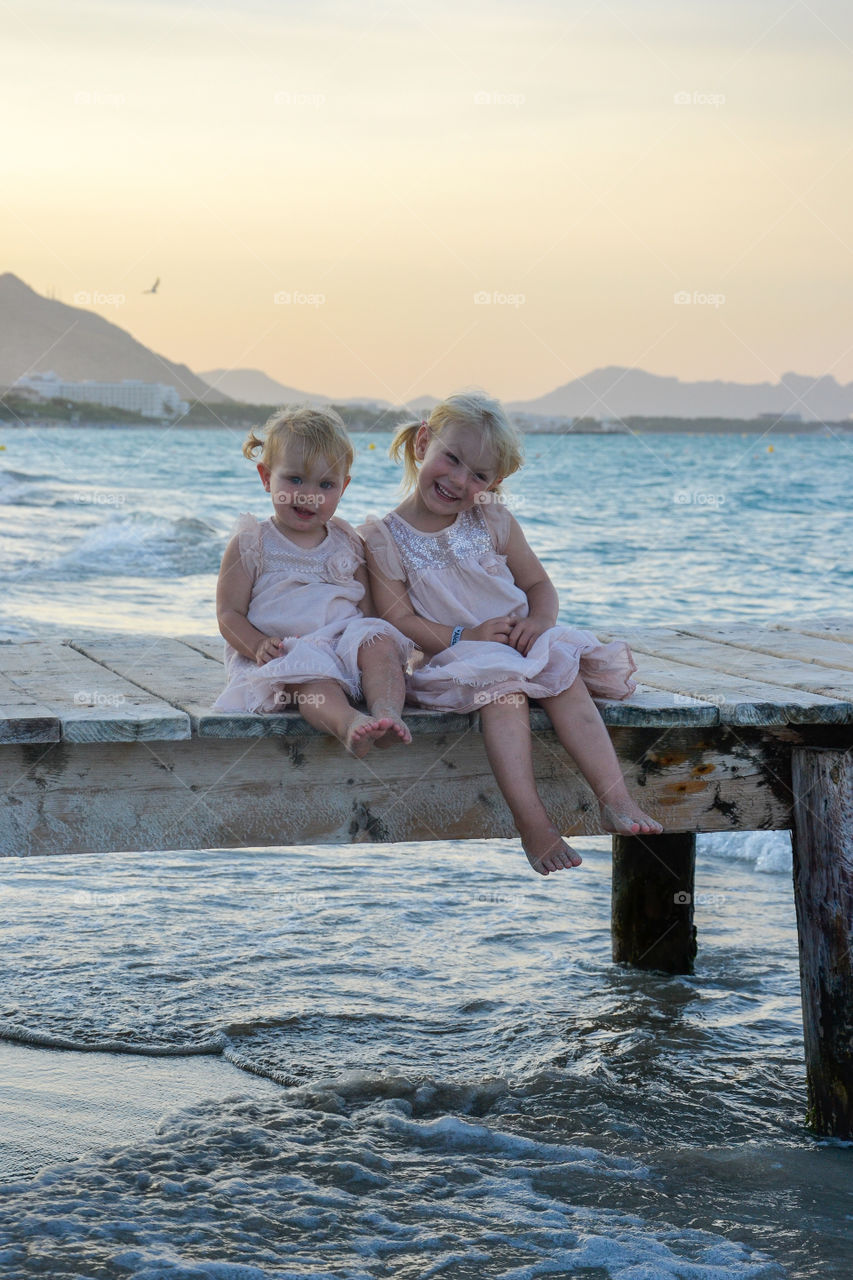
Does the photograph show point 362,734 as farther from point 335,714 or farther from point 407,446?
point 407,446

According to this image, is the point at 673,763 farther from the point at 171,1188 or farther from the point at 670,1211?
the point at 171,1188

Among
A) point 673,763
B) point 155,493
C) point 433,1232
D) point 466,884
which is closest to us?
point 433,1232

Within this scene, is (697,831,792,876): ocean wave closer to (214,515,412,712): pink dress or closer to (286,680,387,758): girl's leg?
(214,515,412,712): pink dress

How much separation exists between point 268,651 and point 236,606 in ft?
0.96

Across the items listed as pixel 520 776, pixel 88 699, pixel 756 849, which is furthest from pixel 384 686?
pixel 756 849

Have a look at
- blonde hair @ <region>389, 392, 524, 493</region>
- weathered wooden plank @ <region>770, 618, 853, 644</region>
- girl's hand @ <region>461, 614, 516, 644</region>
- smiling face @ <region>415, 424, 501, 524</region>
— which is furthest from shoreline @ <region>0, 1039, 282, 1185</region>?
weathered wooden plank @ <region>770, 618, 853, 644</region>

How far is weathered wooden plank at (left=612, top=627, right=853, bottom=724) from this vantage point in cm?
362

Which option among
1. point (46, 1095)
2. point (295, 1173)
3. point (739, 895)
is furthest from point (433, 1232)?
point (739, 895)

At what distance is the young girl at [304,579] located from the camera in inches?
140

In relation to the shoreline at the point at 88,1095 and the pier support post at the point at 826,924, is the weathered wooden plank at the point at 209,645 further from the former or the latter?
the pier support post at the point at 826,924

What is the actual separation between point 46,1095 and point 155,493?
25252 mm

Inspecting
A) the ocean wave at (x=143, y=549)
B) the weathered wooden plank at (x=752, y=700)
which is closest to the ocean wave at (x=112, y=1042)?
the weathered wooden plank at (x=752, y=700)

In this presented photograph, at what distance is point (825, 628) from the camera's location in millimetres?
5078

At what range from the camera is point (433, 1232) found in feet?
10.4
